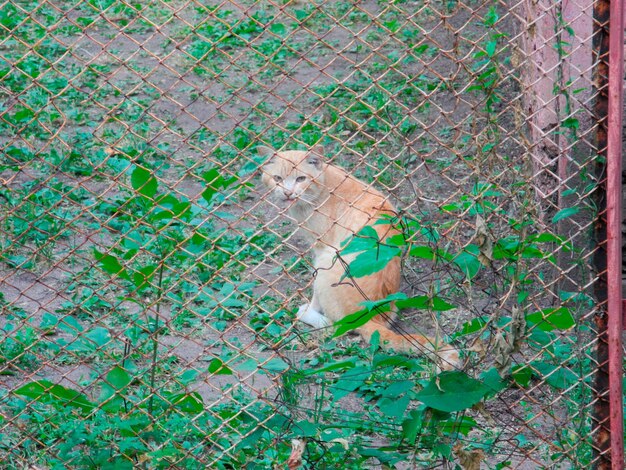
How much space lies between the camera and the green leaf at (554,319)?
2.70m

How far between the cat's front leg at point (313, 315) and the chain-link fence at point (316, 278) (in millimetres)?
19

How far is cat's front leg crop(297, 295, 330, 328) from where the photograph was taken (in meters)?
4.97

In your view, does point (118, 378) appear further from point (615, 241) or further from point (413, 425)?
point (615, 241)

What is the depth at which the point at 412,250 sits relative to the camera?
8.36 feet

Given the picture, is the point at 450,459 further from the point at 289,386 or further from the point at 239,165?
the point at 239,165

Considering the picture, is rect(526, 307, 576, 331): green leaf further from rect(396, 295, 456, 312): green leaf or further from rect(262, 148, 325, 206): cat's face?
rect(262, 148, 325, 206): cat's face

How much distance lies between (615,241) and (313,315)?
2661 mm

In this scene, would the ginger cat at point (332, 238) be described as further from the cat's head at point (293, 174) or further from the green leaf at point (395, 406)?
the green leaf at point (395, 406)

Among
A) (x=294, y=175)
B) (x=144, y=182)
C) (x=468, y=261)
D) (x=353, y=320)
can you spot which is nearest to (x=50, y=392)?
(x=144, y=182)

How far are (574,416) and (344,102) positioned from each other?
4.82 meters

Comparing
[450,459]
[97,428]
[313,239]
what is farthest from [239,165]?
[450,459]

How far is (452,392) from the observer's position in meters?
2.55

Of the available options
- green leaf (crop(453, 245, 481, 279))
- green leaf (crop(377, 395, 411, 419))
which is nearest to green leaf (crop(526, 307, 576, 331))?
green leaf (crop(453, 245, 481, 279))

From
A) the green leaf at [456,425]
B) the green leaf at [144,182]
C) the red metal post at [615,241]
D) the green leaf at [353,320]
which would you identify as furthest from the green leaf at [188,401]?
the red metal post at [615,241]
